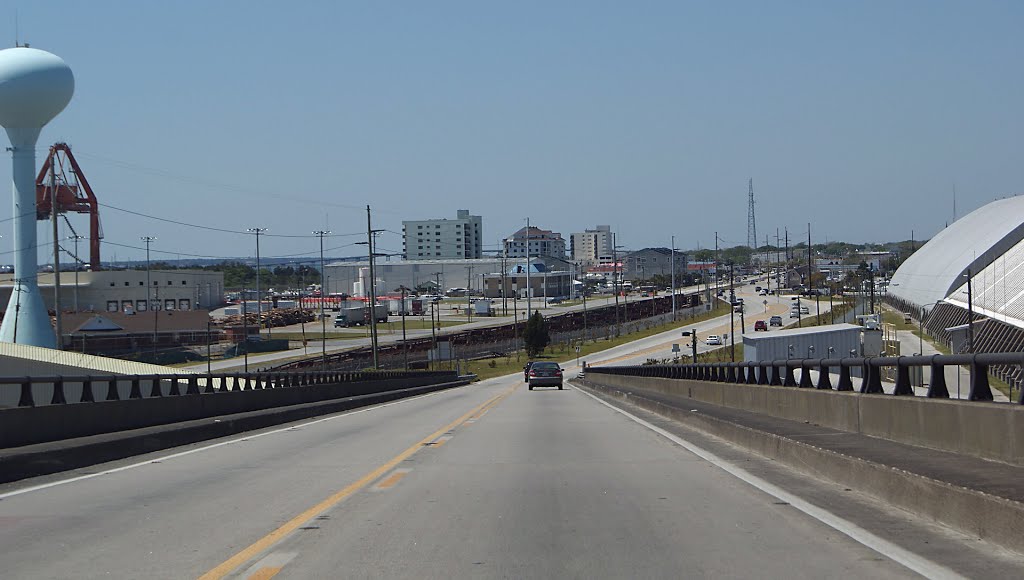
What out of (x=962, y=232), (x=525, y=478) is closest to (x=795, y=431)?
(x=525, y=478)

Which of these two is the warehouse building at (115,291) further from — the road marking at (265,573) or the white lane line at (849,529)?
the road marking at (265,573)

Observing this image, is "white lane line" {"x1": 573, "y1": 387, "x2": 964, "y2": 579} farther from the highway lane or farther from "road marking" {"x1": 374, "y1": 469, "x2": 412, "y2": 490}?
"road marking" {"x1": 374, "y1": 469, "x2": 412, "y2": 490}

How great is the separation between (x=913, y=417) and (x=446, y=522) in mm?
5940

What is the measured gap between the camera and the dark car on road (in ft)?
196

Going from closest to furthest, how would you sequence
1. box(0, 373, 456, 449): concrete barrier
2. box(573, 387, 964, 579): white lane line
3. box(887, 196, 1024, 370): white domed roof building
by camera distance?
box(573, 387, 964, 579): white lane line → box(0, 373, 456, 449): concrete barrier → box(887, 196, 1024, 370): white domed roof building

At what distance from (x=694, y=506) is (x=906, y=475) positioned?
2106 millimetres

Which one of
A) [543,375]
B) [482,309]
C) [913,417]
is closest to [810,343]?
[543,375]

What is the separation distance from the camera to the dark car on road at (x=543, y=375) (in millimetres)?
59688

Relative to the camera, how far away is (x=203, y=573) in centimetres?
789

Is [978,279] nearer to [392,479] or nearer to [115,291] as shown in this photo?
[392,479]

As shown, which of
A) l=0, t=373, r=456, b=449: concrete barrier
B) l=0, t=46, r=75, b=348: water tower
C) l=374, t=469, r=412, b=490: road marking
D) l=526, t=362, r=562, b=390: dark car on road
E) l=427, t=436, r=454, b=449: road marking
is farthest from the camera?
l=0, t=46, r=75, b=348: water tower

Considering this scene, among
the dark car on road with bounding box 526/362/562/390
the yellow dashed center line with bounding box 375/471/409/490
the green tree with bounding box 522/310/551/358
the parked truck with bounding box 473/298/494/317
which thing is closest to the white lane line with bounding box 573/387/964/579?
the yellow dashed center line with bounding box 375/471/409/490

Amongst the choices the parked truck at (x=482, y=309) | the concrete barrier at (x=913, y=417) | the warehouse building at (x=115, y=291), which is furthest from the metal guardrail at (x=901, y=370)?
the parked truck at (x=482, y=309)

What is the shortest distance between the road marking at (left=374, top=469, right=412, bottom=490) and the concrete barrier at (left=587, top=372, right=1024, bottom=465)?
619cm
